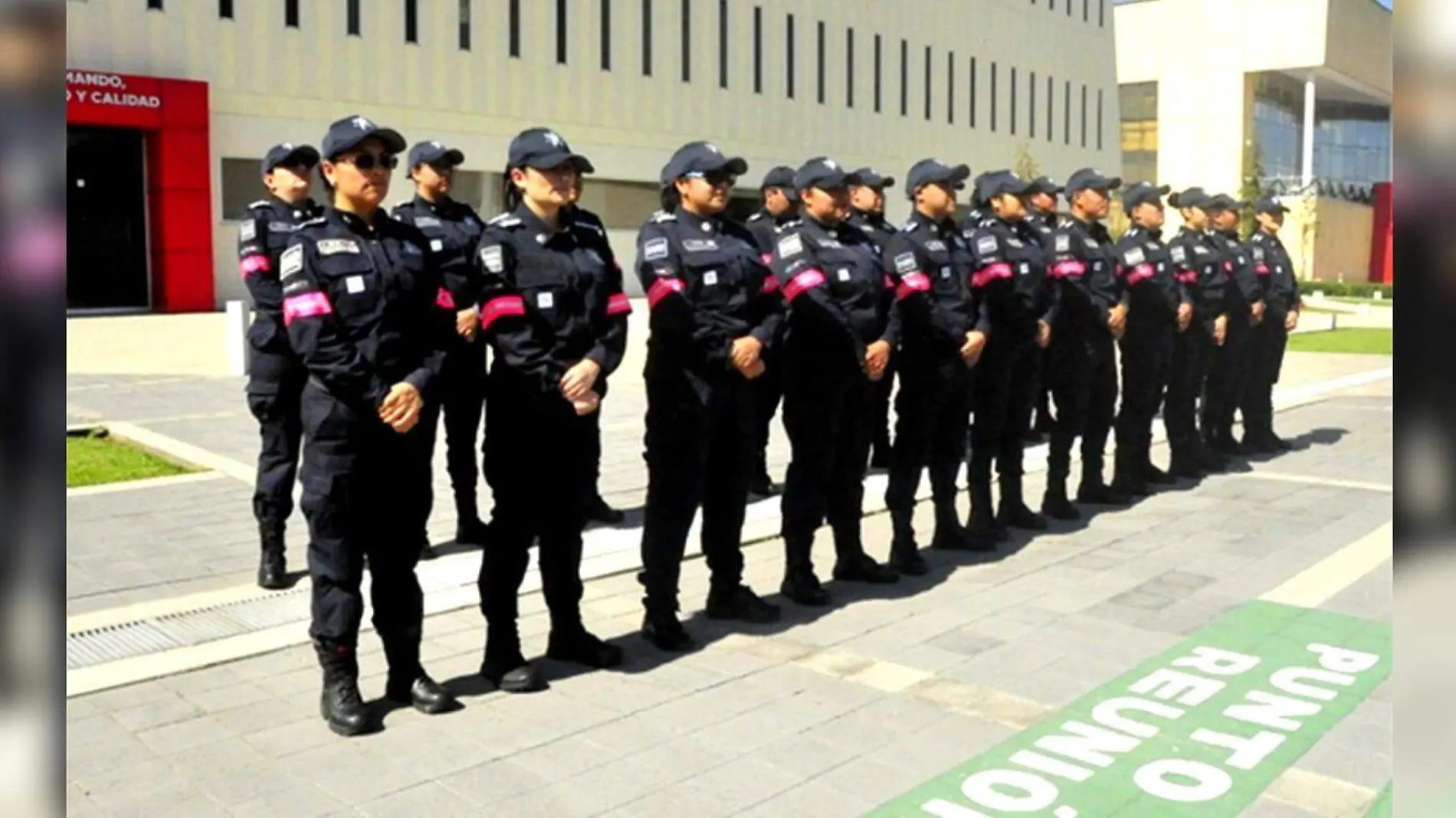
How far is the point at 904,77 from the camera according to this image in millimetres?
43094

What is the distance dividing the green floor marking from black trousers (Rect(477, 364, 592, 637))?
5.92 ft

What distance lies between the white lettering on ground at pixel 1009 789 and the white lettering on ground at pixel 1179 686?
3.48 ft

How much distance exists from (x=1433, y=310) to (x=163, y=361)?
1880cm

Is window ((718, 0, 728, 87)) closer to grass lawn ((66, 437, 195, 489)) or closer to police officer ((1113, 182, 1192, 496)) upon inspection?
grass lawn ((66, 437, 195, 489))

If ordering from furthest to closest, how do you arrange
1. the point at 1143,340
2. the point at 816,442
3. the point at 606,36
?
the point at 606,36 → the point at 1143,340 → the point at 816,442

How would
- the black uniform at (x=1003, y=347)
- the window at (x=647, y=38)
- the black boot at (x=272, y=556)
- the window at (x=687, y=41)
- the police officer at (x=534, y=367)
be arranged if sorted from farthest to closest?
1. the window at (x=687, y=41)
2. the window at (x=647, y=38)
3. the black uniform at (x=1003, y=347)
4. the black boot at (x=272, y=556)
5. the police officer at (x=534, y=367)

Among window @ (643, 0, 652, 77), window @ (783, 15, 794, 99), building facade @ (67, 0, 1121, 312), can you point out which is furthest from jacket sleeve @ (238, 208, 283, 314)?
window @ (783, 15, 794, 99)

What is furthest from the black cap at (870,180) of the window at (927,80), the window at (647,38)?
the window at (927,80)

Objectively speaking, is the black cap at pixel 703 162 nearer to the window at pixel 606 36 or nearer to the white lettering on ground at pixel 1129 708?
the white lettering on ground at pixel 1129 708

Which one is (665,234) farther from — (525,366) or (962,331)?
(962,331)

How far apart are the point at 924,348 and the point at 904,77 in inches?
1496

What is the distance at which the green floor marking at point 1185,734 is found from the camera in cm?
400

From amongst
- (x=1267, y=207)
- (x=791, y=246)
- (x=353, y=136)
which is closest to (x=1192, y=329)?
(x=1267, y=207)

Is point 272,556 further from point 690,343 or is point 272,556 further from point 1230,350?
point 1230,350
